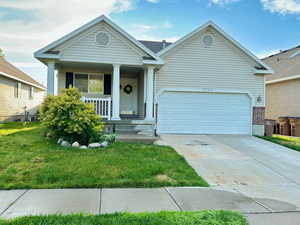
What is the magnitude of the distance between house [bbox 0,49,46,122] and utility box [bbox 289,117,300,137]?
1927cm

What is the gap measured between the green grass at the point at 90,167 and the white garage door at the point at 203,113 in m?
4.31

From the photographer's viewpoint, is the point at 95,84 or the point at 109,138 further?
the point at 95,84

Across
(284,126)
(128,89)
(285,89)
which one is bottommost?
(284,126)

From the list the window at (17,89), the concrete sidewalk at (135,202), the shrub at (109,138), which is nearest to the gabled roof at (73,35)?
the shrub at (109,138)

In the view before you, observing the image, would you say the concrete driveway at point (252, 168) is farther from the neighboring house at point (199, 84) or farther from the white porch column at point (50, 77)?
the white porch column at point (50, 77)

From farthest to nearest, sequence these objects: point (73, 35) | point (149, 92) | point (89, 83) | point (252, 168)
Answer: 1. point (89, 83)
2. point (149, 92)
3. point (73, 35)
4. point (252, 168)

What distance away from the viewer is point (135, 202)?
12.3ft

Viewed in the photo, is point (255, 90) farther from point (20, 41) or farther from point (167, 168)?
point (20, 41)

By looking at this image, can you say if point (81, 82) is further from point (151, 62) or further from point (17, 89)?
point (17, 89)

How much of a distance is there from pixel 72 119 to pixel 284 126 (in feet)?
A: 46.4

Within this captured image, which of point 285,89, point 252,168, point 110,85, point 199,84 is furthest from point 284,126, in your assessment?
point 110,85

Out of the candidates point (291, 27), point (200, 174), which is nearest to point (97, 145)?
point (200, 174)

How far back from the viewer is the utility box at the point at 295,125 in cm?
1372

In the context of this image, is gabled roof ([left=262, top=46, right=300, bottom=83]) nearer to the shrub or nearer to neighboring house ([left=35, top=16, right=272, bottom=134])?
neighboring house ([left=35, top=16, right=272, bottom=134])
